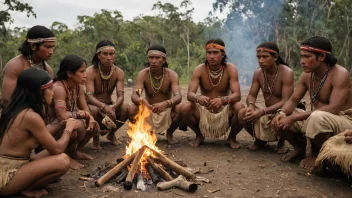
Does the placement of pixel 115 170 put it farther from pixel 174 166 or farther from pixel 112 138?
pixel 112 138

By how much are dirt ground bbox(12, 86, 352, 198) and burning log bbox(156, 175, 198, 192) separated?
61mm

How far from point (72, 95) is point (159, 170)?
1.85 meters

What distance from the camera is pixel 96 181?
4152mm

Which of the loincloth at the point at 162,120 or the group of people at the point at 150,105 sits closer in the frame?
the group of people at the point at 150,105

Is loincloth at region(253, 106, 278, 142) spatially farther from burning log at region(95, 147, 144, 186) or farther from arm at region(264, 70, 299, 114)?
burning log at region(95, 147, 144, 186)

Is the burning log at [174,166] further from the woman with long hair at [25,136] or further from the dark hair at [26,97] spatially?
the dark hair at [26,97]

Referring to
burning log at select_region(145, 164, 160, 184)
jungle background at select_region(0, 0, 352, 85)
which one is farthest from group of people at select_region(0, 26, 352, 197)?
jungle background at select_region(0, 0, 352, 85)

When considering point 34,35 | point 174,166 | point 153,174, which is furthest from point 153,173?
point 34,35

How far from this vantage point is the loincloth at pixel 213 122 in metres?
6.05

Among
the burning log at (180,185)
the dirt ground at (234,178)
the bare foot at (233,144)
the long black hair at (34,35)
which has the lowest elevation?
the dirt ground at (234,178)

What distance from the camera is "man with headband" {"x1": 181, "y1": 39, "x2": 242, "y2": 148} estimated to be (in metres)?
6.05

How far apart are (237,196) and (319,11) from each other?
1802 cm

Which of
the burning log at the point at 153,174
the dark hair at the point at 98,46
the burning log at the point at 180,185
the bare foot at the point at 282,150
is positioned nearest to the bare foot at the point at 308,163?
the bare foot at the point at 282,150

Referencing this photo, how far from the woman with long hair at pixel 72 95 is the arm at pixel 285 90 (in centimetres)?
292
